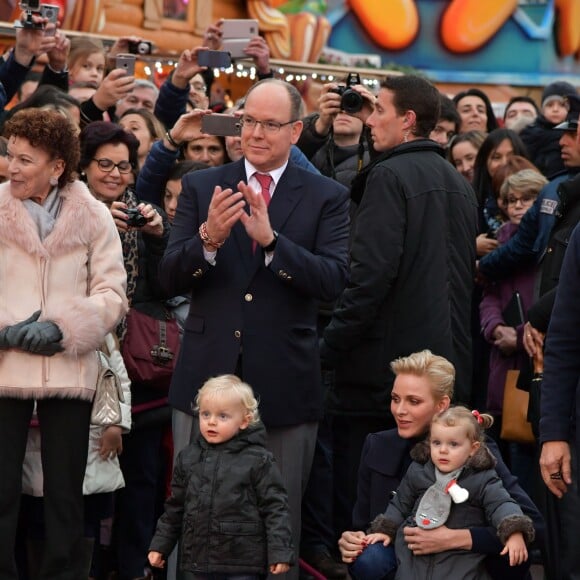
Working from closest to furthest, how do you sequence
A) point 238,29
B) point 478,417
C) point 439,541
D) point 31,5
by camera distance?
point 439,541 < point 478,417 < point 31,5 < point 238,29

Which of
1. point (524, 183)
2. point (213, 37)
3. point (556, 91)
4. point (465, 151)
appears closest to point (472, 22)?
point (556, 91)

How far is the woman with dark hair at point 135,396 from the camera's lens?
654cm

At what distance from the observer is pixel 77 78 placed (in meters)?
9.07

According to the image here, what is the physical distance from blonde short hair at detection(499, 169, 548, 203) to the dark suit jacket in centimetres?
240

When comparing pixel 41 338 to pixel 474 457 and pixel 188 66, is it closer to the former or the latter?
pixel 474 457

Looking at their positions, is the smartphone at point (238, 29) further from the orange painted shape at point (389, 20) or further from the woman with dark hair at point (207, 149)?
the orange painted shape at point (389, 20)

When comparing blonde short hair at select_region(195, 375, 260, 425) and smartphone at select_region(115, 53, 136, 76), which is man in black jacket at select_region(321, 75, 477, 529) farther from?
smartphone at select_region(115, 53, 136, 76)

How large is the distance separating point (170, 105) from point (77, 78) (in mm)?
1077

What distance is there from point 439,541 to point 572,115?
3.36 m

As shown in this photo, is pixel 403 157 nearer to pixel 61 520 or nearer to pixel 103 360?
pixel 103 360

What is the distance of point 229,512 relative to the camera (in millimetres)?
5078

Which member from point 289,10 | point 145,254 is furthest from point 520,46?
point 145,254

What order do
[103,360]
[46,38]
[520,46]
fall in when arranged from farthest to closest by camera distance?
[520,46], [46,38], [103,360]

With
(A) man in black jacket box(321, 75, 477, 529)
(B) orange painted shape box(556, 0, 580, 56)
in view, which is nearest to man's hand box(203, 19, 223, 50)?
(A) man in black jacket box(321, 75, 477, 529)
